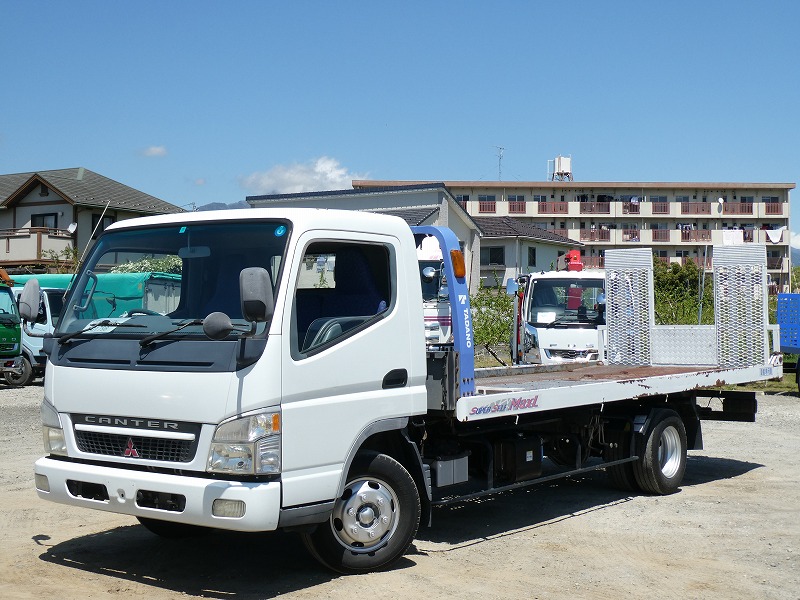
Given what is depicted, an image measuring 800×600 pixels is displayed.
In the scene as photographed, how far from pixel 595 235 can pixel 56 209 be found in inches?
1665

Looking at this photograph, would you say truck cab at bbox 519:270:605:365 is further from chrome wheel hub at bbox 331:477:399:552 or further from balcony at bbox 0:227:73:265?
balcony at bbox 0:227:73:265

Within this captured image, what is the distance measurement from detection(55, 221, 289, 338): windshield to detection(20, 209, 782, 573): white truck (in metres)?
0.01

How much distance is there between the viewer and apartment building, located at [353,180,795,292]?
7069cm

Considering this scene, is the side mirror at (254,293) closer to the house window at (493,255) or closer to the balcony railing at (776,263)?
the house window at (493,255)

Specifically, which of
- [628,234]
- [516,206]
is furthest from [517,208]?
[628,234]

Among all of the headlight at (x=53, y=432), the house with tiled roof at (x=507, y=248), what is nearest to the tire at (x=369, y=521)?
the headlight at (x=53, y=432)

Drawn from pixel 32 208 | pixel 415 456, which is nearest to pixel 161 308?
pixel 415 456

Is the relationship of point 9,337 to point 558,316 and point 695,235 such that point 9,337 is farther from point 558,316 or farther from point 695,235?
point 695,235

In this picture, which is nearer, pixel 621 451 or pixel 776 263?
pixel 621 451

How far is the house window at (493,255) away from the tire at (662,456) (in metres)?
41.4

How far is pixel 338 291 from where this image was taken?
21.1ft

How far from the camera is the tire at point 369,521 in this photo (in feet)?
20.0

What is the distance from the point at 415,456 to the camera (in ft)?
21.6

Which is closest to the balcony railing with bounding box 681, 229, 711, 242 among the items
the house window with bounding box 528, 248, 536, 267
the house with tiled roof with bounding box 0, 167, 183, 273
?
the house window with bounding box 528, 248, 536, 267
